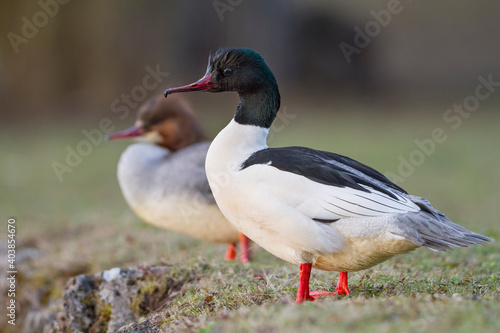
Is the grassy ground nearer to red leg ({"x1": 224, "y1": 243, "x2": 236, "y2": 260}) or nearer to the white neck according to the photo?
red leg ({"x1": 224, "y1": 243, "x2": 236, "y2": 260})

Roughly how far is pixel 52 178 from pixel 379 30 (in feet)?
37.2

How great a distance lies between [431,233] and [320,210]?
1.91ft

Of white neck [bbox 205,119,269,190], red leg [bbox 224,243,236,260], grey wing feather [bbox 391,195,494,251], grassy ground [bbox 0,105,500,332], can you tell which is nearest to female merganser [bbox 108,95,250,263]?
red leg [bbox 224,243,236,260]

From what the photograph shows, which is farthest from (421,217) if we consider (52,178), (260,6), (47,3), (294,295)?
(47,3)

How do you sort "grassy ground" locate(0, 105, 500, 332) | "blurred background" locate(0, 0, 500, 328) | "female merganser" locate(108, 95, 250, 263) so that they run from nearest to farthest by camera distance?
"grassy ground" locate(0, 105, 500, 332), "female merganser" locate(108, 95, 250, 263), "blurred background" locate(0, 0, 500, 328)

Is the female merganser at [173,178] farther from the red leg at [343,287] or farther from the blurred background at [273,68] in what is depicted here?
the blurred background at [273,68]

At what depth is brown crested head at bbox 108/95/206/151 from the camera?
685 cm

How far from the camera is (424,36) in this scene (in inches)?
778

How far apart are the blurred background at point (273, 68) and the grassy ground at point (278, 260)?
0.15 m

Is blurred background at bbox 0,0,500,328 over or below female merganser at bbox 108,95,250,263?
over

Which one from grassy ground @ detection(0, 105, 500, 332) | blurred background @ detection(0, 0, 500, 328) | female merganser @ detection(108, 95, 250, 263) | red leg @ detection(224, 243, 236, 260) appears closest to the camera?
grassy ground @ detection(0, 105, 500, 332)

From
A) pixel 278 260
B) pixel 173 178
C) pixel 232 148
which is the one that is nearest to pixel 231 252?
pixel 278 260

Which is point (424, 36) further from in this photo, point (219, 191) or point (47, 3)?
point (219, 191)

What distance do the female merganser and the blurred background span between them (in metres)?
7.15
